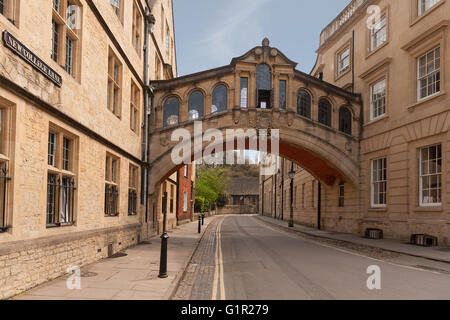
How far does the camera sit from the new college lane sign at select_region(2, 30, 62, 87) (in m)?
6.17

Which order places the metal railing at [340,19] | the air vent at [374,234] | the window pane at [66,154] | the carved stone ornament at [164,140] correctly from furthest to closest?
the metal railing at [340,19] → the carved stone ornament at [164,140] → the air vent at [374,234] → the window pane at [66,154]

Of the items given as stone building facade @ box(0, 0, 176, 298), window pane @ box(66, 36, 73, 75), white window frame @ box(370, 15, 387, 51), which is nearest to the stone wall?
stone building facade @ box(0, 0, 176, 298)

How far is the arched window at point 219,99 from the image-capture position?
19234 mm

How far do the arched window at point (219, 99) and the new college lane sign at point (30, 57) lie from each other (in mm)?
11410

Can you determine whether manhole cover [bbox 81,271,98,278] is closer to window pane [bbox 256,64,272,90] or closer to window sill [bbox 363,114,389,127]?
window pane [bbox 256,64,272,90]

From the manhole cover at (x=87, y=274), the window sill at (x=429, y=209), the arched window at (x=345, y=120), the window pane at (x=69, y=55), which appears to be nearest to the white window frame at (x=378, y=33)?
the arched window at (x=345, y=120)

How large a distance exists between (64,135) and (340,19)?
2031 centimetres

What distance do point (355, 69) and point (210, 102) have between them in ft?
29.1

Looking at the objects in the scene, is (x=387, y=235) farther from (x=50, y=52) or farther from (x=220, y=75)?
(x=50, y=52)

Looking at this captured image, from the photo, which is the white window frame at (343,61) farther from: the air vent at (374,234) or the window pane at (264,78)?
the air vent at (374,234)

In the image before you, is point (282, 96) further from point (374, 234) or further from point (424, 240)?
point (424, 240)

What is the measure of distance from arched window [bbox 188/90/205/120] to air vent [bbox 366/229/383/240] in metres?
10.3

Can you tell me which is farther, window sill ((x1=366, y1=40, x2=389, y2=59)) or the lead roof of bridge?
the lead roof of bridge
